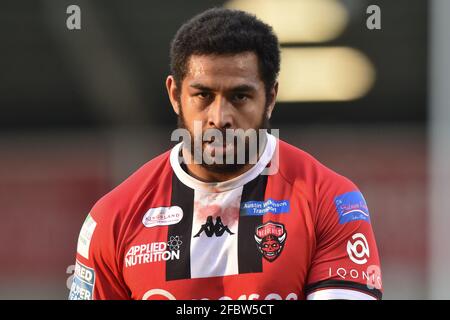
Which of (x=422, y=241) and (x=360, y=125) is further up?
(x=360, y=125)

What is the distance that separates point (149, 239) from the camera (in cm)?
313

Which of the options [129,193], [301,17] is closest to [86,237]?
[129,193]

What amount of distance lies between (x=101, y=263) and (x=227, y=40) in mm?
933

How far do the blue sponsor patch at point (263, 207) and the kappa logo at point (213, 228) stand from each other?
83mm

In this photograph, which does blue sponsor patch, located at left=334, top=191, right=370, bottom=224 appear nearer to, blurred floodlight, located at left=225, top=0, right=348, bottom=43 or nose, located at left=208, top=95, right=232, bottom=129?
nose, located at left=208, top=95, right=232, bottom=129

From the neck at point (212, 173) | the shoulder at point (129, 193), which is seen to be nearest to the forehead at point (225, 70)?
the neck at point (212, 173)

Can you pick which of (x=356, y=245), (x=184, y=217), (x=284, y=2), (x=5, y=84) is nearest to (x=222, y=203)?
(x=184, y=217)

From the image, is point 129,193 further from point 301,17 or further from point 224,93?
point 301,17

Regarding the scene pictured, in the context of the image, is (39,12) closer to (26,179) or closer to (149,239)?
(26,179)

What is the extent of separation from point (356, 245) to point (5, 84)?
6.73 metres

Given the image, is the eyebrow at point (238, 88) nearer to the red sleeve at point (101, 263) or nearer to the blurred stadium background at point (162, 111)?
the red sleeve at point (101, 263)

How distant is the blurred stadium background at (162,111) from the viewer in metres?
8.13
